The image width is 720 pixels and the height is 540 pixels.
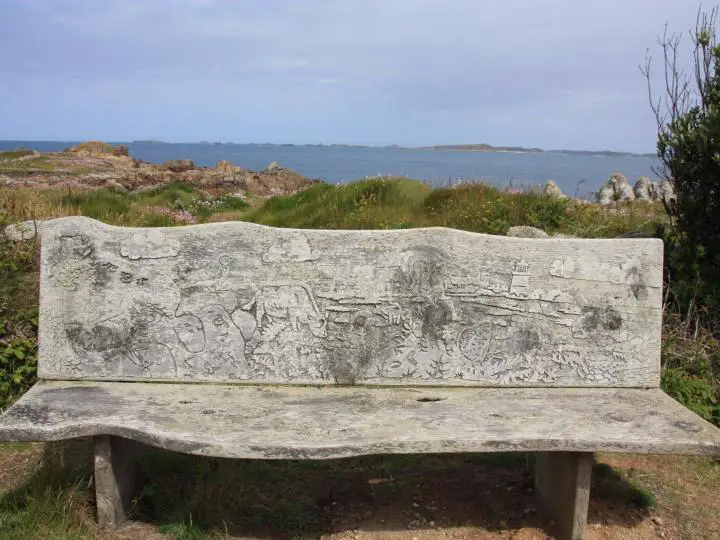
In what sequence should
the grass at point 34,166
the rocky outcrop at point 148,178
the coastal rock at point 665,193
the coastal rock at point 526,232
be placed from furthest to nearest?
the grass at point 34,166 → the rocky outcrop at point 148,178 → the coastal rock at point 526,232 → the coastal rock at point 665,193

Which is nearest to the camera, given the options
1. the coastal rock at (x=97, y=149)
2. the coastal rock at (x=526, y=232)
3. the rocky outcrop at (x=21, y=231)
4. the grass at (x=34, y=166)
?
the rocky outcrop at (x=21, y=231)

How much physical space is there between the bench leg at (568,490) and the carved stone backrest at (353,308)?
531mm

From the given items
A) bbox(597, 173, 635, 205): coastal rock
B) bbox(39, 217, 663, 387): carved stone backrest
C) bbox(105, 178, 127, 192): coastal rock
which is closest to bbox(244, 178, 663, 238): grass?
bbox(39, 217, 663, 387): carved stone backrest

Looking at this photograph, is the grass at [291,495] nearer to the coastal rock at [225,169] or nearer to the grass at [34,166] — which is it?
the grass at [34,166]

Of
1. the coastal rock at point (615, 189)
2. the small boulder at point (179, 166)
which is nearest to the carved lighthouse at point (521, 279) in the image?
the coastal rock at point (615, 189)

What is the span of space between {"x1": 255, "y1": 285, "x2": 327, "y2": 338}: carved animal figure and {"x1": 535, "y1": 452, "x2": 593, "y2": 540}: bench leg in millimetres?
1423

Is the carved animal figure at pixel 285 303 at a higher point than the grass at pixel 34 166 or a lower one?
lower

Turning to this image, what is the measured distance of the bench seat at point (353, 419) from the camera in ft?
8.64

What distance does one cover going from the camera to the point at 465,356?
11.2 feet

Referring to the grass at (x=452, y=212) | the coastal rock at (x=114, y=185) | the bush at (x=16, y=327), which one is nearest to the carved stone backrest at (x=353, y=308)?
the bush at (x=16, y=327)

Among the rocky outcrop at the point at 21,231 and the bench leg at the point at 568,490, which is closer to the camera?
the bench leg at the point at 568,490

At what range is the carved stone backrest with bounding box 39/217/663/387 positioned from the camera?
3.37m

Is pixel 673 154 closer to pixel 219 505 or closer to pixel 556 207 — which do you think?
pixel 556 207

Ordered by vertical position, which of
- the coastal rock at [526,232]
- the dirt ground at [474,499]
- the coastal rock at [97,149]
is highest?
the coastal rock at [97,149]
